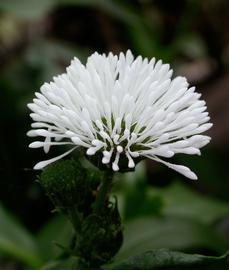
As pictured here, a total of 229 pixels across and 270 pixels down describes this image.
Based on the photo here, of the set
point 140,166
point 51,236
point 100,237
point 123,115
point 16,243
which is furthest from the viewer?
point 140,166

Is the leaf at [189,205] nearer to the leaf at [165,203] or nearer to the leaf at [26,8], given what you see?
the leaf at [165,203]

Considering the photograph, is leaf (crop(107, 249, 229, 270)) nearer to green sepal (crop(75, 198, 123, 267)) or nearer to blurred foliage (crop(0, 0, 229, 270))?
green sepal (crop(75, 198, 123, 267))

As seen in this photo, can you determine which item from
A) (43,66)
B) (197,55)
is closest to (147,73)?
(43,66)

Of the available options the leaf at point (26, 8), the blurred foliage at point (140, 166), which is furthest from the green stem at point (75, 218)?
the leaf at point (26, 8)

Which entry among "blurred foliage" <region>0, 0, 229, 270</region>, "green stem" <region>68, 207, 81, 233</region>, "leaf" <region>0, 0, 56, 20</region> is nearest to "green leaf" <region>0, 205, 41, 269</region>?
"blurred foliage" <region>0, 0, 229, 270</region>

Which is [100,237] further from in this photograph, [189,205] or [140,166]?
[140,166]

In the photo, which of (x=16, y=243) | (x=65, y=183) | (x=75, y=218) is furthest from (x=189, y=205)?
(x=65, y=183)
